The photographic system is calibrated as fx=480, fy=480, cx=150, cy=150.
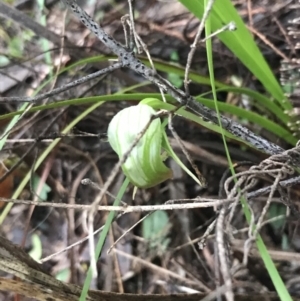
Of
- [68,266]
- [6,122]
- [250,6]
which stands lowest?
[68,266]

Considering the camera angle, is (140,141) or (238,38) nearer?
(140,141)

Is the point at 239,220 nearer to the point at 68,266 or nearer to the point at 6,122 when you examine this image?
the point at 68,266

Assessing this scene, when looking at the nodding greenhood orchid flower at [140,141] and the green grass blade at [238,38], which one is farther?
the green grass blade at [238,38]

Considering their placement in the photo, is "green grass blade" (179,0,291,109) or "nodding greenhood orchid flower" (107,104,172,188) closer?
"nodding greenhood orchid flower" (107,104,172,188)

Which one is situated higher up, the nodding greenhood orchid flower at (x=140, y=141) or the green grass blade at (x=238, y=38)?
the green grass blade at (x=238, y=38)

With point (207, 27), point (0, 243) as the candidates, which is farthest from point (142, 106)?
point (0, 243)

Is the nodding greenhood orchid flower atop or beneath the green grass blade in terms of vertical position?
Result: beneath

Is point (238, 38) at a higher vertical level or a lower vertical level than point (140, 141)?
higher

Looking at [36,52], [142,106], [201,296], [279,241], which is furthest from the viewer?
[36,52]
